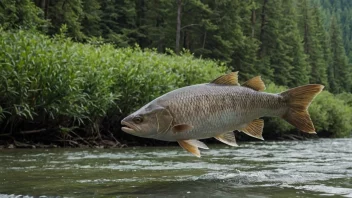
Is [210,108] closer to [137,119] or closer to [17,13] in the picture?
[137,119]

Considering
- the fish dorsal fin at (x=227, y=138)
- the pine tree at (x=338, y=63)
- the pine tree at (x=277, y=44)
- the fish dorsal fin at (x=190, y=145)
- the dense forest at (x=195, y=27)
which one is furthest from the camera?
the pine tree at (x=338, y=63)

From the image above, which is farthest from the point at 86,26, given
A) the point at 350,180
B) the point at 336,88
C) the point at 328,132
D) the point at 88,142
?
the point at 336,88

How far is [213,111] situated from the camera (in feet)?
13.3

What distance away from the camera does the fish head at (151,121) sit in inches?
155

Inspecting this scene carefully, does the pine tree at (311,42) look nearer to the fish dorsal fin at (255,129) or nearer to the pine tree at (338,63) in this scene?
the pine tree at (338,63)

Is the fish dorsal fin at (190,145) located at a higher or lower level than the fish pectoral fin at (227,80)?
lower

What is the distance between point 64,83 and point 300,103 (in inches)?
323

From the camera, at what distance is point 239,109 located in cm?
425

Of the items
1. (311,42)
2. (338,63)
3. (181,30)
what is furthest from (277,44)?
(338,63)

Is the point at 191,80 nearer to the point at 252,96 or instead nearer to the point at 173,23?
the point at 252,96

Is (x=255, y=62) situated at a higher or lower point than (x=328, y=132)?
higher

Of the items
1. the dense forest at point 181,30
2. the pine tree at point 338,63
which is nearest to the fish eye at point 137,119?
the dense forest at point 181,30

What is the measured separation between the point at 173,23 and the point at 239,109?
41.9 metres

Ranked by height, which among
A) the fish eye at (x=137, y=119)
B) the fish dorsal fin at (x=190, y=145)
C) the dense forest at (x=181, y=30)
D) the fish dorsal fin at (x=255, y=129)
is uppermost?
the dense forest at (x=181, y=30)
